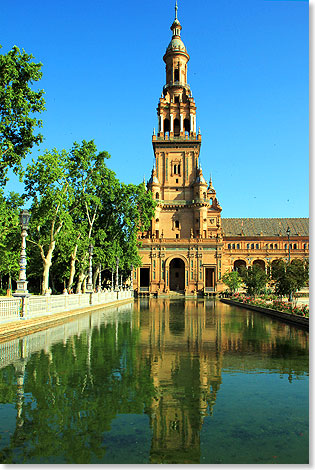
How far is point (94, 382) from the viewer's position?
9336 mm

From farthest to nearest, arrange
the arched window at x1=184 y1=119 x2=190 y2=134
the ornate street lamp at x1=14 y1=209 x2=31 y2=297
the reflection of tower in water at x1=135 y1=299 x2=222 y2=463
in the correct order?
1. the arched window at x1=184 y1=119 x2=190 y2=134
2. the ornate street lamp at x1=14 y1=209 x2=31 y2=297
3. the reflection of tower in water at x1=135 y1=299 x2=222 y2=463

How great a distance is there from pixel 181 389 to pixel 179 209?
72.4 meters

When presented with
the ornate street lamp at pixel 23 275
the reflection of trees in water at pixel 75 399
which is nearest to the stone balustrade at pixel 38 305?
the ornate street lamp at pixel 23 275

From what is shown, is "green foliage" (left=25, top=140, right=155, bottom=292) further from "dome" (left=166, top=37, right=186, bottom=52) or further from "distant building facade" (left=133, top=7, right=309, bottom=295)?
"dome" (left=166, top=37, right=186, bottom=52)

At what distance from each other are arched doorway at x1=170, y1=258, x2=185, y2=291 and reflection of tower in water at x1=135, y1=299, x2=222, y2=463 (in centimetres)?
6371

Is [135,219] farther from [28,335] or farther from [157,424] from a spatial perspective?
[157,424]

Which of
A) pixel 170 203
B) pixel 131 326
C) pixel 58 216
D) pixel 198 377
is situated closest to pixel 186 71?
pixel 170 203

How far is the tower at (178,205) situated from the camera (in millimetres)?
74875

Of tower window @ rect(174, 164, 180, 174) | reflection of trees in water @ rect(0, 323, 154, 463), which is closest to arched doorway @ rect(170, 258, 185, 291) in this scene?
tower window @ rect(174, 164, 180, 174)

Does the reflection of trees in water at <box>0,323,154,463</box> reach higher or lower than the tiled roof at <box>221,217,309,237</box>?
lower

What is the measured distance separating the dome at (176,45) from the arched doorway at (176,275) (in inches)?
1754

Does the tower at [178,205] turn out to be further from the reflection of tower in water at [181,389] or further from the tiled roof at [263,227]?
the reflection of tower in water at [181,389]

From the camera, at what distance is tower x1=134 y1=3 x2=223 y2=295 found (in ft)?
246

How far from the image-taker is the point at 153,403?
7.89 m
